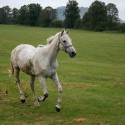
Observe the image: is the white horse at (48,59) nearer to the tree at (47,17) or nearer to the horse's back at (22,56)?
the horse's back at (22,56)

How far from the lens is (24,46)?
42.9ft

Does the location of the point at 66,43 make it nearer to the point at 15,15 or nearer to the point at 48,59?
the point at 48,59

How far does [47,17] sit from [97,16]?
2565 cm

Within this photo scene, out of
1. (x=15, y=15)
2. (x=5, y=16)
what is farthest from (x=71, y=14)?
(x=5, y=16)

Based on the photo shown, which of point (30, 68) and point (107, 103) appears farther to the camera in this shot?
point (107, 103)

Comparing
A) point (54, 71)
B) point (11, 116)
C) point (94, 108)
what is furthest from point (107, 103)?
point (11, 116)

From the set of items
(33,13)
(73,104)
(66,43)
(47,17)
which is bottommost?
(73,104)

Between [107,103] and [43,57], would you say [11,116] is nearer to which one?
[43,57]

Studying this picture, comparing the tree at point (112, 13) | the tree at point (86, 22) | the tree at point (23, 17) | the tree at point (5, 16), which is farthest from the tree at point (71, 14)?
the tree at point (5, 16)

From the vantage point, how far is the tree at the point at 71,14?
5375 inches

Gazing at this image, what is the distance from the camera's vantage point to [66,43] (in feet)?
36.5

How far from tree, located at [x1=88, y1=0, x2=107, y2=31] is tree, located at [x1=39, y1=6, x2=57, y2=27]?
19.3 m

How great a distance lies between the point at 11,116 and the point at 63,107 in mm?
2095

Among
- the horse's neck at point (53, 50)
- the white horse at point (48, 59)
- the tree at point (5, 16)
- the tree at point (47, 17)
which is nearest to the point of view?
the white horse at point (48, 59)
